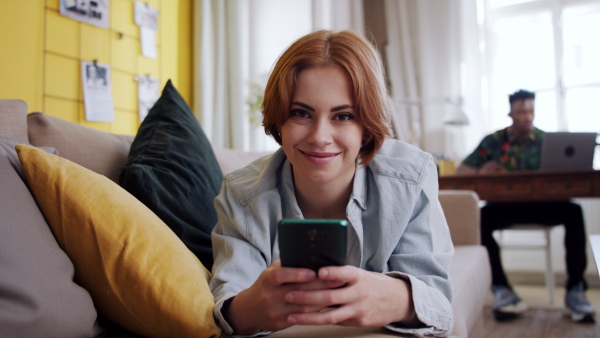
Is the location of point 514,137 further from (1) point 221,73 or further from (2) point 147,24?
(2) point 147,24

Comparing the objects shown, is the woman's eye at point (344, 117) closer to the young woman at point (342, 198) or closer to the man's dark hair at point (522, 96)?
the young woman at point (342, 198)

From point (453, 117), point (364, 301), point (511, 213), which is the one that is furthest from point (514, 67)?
point (364, 301)

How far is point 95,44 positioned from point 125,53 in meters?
0.22

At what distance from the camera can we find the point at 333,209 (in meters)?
1.00

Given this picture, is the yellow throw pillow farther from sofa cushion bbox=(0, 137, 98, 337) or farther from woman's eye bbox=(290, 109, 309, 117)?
woman's eye bbox=(290, 109, 309, 117)

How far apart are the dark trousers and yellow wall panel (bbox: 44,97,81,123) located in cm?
232

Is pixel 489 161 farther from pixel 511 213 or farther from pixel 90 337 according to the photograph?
pixel 90 337

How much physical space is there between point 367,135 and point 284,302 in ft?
1.23

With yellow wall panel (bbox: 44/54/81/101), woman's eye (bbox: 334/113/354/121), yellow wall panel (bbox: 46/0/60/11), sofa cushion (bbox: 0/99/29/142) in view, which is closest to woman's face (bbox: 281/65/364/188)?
woman's eye (bbox: 334/113/354/121)

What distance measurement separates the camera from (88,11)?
2.84 metres

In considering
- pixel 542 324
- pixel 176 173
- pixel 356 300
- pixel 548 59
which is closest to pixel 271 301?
pixel 356 300

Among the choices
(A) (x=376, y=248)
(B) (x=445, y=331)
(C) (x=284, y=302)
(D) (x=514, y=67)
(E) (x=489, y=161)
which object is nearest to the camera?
(C) (x=284, y=302)

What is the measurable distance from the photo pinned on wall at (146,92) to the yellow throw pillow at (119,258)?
8.11 ft

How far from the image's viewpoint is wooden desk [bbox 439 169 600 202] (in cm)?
239
